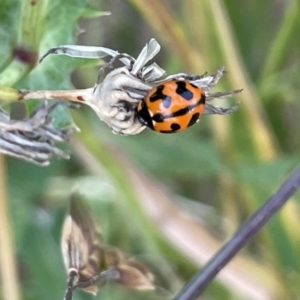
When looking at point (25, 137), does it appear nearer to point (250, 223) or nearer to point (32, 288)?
point (250, 223)

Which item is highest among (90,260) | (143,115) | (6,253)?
(143,115)

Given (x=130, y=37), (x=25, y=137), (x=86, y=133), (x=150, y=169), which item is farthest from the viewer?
(x=130, y=37)

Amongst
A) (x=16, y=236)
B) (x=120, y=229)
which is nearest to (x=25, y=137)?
(x=16, y=236)

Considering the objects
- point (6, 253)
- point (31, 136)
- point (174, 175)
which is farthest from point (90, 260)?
point (174, 175)

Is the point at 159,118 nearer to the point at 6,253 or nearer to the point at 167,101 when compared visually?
the point at 167,101

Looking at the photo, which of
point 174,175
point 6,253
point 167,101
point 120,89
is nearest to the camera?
point 120,89

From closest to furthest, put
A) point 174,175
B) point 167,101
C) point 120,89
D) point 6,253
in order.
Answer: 1. point 120,89
2. point 167,101
3. point 6,253
4. point 174,175
